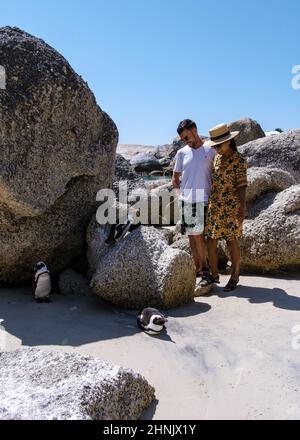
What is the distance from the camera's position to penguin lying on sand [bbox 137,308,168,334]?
3889 mm

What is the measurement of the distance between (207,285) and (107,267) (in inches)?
43.5

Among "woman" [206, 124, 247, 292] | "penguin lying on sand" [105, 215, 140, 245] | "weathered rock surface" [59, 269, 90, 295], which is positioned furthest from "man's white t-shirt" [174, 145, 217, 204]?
"weathered rock surface" [59, 269, 90, 295]

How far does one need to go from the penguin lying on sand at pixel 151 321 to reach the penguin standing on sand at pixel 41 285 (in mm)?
1118

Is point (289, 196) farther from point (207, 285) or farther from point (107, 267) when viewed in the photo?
point (107, 267)

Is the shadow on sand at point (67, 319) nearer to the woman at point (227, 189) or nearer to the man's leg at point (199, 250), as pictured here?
the man's leg at point (199, 250)

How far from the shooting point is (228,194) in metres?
5.04

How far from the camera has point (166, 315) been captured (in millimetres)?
4398

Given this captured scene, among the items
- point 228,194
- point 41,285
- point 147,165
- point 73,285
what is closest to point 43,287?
point 41,285

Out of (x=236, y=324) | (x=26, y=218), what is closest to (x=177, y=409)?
(x=236, y=324)

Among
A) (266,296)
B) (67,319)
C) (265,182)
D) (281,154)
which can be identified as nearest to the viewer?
(67,319)

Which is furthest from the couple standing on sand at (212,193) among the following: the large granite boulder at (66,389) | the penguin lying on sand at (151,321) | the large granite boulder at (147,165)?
the large granite boulder at (147,165)

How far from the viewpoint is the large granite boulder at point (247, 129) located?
547 inches

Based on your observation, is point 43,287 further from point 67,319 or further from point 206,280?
point 206,280

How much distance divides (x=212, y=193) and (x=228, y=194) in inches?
7.4
